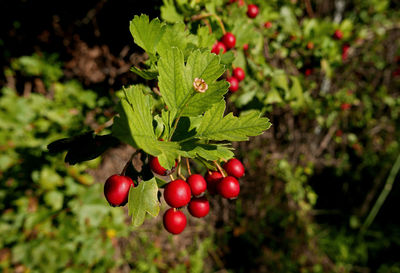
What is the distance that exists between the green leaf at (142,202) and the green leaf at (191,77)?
0.84ft

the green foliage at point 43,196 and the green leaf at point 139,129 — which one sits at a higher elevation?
the green leaf at point 139,129

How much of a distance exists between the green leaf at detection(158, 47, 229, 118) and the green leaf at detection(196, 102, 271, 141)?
0.16 feet

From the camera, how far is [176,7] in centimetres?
101

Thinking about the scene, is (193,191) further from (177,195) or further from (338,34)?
(338,34)

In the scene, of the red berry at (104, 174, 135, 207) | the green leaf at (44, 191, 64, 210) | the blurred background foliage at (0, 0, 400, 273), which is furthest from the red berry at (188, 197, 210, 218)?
the green leaf at (44, 191, 64, 210)

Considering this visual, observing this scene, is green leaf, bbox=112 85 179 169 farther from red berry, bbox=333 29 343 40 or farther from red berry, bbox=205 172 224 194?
red berry, bbox=333 29 343 40

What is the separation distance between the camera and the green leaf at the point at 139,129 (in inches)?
21.1

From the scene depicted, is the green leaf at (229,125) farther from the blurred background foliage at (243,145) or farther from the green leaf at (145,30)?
the blurred background foliage at (243,145)

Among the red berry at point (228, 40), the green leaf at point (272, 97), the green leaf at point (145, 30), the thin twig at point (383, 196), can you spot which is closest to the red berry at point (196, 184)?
the green leaf at point (145, 30)

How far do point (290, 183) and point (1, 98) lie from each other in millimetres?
3250

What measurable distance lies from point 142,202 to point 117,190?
0.08 meters

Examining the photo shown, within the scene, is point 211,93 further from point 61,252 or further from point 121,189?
point 61,252

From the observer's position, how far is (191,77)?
670 millimetres

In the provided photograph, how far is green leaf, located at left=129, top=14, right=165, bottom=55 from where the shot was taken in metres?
0.70
